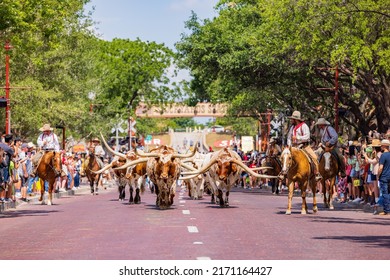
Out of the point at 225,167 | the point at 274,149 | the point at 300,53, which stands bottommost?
the point at 225,167

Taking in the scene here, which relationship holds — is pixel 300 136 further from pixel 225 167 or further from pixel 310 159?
pixel 225 167

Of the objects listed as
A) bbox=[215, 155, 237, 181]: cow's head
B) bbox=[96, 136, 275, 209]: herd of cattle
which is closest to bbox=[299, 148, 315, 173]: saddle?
bbox=[96, 136, 275, 209]: herd of cattle

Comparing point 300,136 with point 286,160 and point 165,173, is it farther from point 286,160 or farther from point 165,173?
point 165,173

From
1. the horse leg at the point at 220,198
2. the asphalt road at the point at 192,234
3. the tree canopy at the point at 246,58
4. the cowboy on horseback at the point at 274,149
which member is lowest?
the asphalt road at the point at 192,234

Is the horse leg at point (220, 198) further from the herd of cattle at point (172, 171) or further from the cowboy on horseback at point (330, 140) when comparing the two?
the cowboy on horseback at point (330, 140)

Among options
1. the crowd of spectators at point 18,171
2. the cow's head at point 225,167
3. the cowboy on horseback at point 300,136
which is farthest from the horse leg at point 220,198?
the crowd of spectators at point 18,171

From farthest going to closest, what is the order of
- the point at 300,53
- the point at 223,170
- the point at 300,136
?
the point at 300,53, the point at 223,170, the point at 300,136

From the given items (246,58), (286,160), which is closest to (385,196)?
(286,160)

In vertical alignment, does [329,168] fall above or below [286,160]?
below

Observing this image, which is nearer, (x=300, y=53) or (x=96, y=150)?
(x=96, y=150)

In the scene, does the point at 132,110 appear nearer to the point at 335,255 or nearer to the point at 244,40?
the point at 244,40

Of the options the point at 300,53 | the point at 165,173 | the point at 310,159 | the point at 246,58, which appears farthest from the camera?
the point at 246,58

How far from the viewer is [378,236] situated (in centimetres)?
2077
